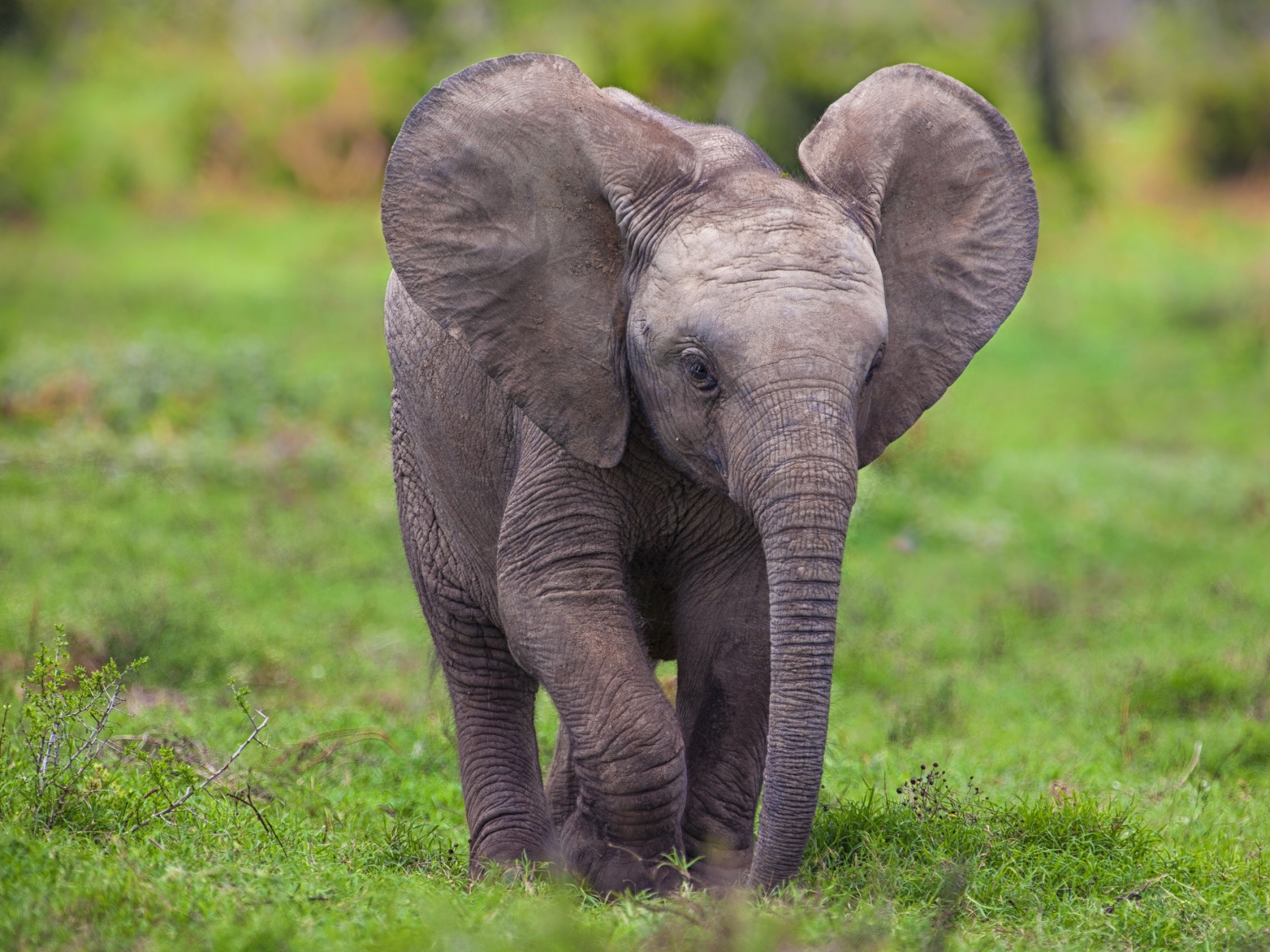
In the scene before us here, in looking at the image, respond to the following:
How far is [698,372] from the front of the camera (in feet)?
13.2

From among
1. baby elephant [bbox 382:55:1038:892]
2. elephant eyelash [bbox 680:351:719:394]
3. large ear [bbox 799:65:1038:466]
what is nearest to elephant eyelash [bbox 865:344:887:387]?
baby elephant [bbox 382:55:1038:892]

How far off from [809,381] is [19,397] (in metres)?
9.20

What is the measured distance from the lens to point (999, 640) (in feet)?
27.4

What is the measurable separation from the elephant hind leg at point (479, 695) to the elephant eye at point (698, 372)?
133cm

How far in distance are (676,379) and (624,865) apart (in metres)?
1.35

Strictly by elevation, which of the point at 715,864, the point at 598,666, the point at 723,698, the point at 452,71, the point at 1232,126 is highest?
the point at 452,71

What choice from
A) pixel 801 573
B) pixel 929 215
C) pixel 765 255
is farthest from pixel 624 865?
pixel 929 215

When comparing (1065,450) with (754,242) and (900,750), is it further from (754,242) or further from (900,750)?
(754,242)

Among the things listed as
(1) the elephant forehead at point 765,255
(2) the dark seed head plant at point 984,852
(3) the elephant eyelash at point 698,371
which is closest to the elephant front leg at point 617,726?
(2) the dark seed head plant at point 984,852

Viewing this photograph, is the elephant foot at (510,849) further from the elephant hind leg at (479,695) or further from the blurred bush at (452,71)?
the blurred bush at (452,71)

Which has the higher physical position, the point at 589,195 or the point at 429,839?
the point at 589,195

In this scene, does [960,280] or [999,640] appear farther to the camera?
[999,640]

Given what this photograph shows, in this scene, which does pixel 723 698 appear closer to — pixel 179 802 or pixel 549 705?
pixel 179 802

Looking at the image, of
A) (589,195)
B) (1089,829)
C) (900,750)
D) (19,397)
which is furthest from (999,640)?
(19,397)
